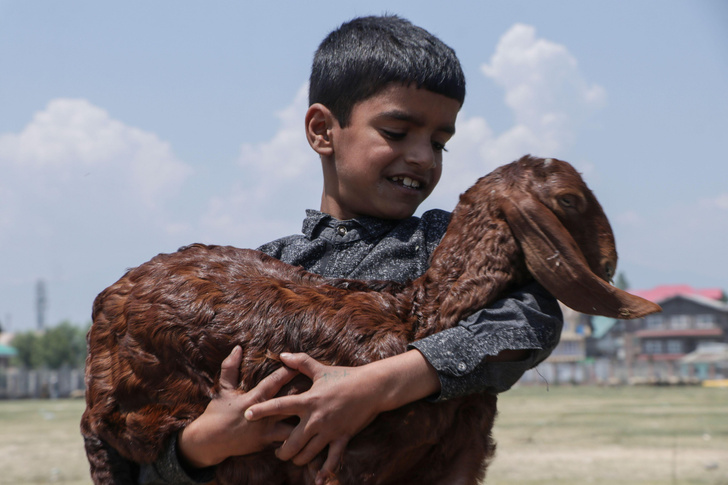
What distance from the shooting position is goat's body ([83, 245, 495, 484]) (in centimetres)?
221

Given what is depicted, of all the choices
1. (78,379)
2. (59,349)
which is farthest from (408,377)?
(59,349)

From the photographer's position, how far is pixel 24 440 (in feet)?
55.7

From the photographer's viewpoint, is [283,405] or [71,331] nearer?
[283,405]

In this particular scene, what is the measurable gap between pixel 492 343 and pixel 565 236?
405 millimetres

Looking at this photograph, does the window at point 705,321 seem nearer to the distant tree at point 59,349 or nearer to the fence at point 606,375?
the fence at point 606,375

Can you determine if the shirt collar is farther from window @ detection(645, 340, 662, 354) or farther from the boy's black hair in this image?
window @ detection(645, 340, 662, 354)

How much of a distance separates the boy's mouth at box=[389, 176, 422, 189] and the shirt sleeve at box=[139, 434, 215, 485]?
1306mm

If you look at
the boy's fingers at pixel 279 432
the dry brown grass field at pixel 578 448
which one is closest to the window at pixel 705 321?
the dry brown grass field at pixel 578 448

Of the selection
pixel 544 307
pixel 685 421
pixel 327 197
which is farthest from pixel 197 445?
pixel 685 421

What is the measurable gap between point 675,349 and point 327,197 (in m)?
77.8

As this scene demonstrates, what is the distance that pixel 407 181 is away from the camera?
2977 mm

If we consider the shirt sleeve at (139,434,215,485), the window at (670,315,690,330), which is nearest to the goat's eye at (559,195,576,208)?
the shirt sleeve at (139,434,215,485)

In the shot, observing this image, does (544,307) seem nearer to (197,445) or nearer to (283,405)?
(283,405)

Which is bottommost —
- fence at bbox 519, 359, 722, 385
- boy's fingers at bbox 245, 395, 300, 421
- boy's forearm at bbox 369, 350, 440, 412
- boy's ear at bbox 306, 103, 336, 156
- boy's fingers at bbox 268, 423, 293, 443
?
fence at bbox 519, 359, 722, 385
